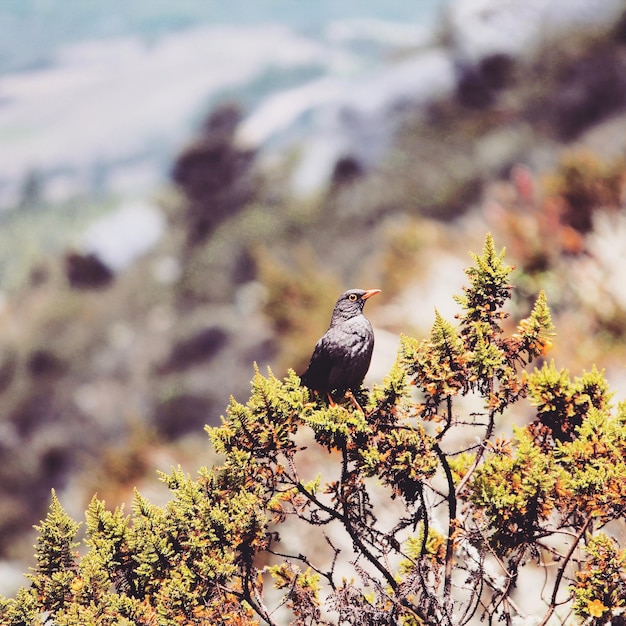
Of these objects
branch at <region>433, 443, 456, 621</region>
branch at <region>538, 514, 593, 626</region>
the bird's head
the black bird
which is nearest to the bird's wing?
the black bird

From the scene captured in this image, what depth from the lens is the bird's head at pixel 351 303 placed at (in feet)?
7.26

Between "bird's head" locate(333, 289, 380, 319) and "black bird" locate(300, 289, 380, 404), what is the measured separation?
0.16ft

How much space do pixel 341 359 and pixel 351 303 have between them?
0.91 feet

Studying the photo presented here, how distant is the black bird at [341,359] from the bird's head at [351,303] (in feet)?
0.16

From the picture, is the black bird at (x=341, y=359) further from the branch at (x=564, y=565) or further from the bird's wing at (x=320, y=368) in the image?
the branch at (x=564, y=565)

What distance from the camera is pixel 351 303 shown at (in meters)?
2.23

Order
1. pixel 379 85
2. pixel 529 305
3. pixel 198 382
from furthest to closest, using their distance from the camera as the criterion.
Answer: pixel 379 85, pixel 198 382, pixel 529 305

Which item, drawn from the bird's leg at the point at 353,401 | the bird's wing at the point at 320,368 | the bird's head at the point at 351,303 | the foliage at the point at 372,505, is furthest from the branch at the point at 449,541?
the bird's head at the point at 351,303

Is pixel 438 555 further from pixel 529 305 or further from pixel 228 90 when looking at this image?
pixel 228 90

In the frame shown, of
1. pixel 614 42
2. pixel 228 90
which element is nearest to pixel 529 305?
pixel 614 42

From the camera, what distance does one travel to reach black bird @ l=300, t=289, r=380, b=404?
80.2 inches

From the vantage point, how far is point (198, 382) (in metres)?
13.2

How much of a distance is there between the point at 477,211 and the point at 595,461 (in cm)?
1231

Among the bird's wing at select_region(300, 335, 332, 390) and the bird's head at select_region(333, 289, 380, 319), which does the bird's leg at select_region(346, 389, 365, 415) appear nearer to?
the bird's wing at select_region(300, 335, 332, 390)
